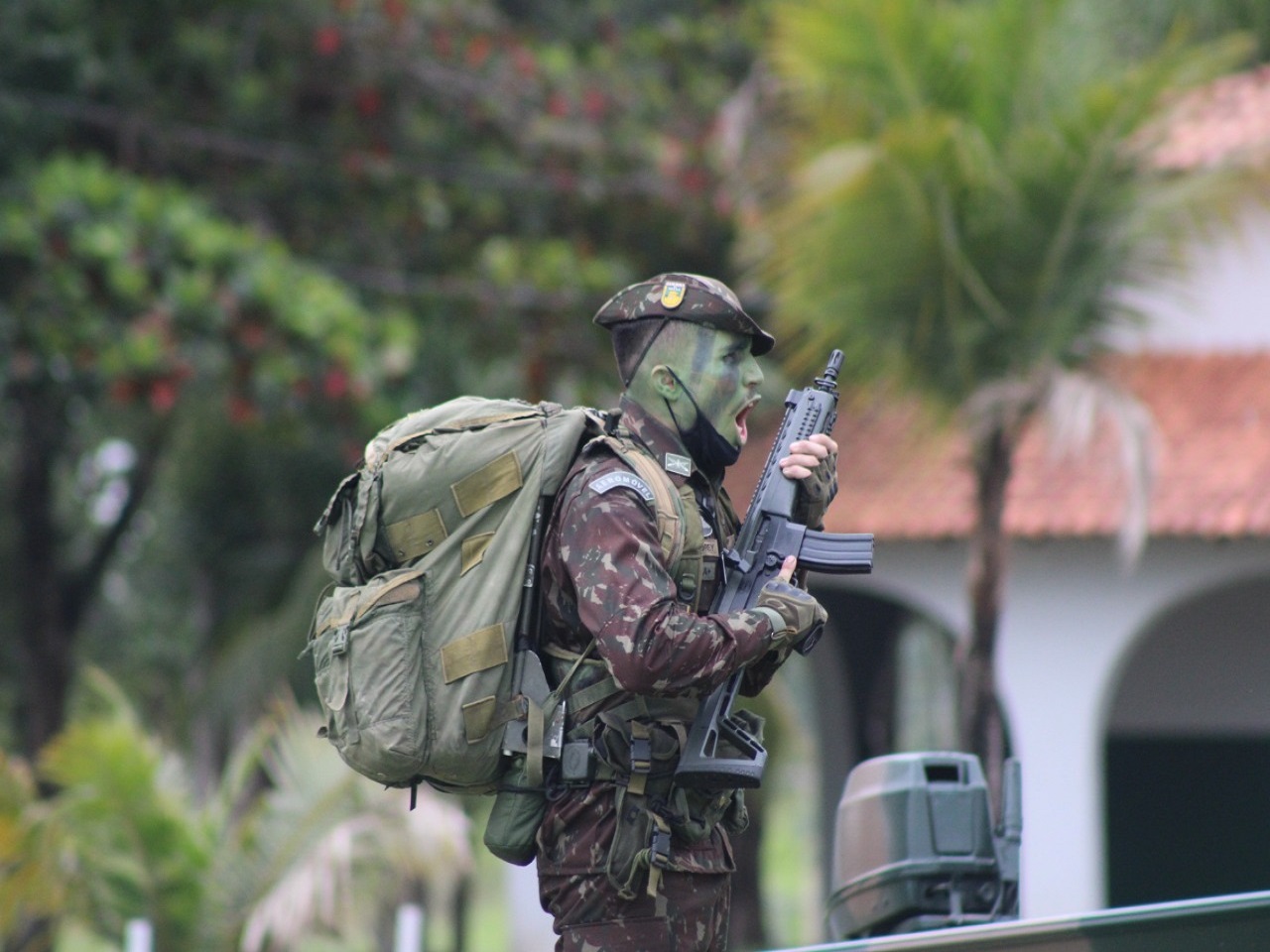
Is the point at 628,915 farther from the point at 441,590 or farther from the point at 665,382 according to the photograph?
the point at 665,382

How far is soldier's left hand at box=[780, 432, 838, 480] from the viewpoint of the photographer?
131 inches

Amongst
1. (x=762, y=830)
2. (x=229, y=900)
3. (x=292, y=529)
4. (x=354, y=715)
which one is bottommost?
(x=354, y=715)


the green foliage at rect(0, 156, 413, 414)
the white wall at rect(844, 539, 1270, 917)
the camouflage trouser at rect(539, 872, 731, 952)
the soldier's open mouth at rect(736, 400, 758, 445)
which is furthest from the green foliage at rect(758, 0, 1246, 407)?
the camouflage trouser at rect(539, 872, 731, 952)

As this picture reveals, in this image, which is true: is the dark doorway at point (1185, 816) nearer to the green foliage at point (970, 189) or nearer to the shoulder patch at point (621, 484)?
the green foliage at point (970, 189)

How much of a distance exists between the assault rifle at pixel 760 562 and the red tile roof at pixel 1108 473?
17.6 ft

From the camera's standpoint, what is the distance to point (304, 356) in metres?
8.60

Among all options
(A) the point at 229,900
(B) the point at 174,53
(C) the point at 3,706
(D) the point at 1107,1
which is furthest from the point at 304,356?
(C) the point at 3,706

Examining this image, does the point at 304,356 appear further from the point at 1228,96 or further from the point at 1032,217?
the point at 1228,96

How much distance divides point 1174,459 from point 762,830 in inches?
164

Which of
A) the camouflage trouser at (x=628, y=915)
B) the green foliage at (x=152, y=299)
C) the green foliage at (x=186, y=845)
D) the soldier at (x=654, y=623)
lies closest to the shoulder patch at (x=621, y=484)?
the soldier at (x=654, y=623)

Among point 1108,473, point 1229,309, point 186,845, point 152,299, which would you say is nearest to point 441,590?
point 186,845

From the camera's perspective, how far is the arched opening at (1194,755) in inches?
442

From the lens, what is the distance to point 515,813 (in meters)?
3.25

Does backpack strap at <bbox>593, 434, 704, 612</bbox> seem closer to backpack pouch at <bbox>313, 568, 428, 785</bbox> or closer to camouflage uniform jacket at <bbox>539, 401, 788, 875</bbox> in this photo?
camouflage uniform jacket at <bbox>539, 401, 788, 875</bbox>
